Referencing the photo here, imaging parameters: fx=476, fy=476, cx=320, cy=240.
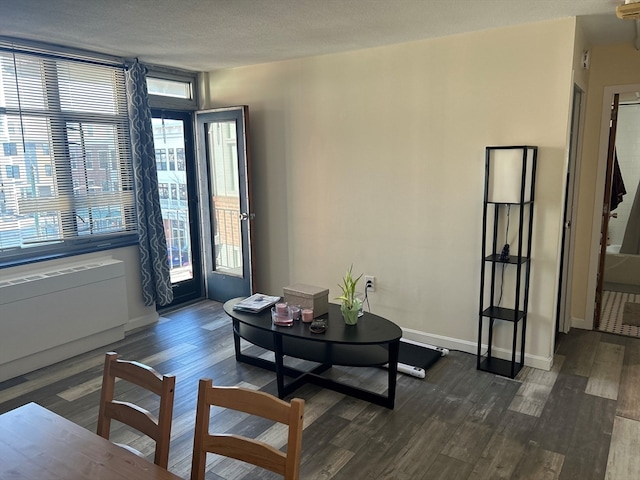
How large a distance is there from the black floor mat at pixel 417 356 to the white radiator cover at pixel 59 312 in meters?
2.47

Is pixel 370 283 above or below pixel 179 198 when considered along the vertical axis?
below

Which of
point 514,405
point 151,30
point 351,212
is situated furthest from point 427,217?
point 151,30

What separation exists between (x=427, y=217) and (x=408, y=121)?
80cm

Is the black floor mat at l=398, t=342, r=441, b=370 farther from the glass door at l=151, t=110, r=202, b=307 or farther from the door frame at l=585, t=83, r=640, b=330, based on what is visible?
the glass door at l=151, t=110, r=202, b=307

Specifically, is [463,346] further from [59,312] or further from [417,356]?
[59,312]

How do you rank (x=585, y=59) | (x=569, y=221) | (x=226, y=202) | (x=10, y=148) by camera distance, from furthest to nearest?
1. (x=226, y=202)
2. (x=569, y=221)
3. (x=585, y=59)
4. (x=10, y=148)

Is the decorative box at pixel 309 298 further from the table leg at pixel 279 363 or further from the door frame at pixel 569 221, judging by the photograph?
the door frame at pixel 569 221

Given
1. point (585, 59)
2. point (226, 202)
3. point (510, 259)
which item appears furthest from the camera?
point (226, 202)

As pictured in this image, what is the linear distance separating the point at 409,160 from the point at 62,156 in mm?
2872

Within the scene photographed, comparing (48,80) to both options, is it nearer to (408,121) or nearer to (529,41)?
(408,121)

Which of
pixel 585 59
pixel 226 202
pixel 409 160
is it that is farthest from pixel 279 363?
pixel 585 59

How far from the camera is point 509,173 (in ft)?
10.9

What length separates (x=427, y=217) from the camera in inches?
154

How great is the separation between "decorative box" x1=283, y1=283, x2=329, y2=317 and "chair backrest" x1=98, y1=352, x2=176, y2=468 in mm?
1731
